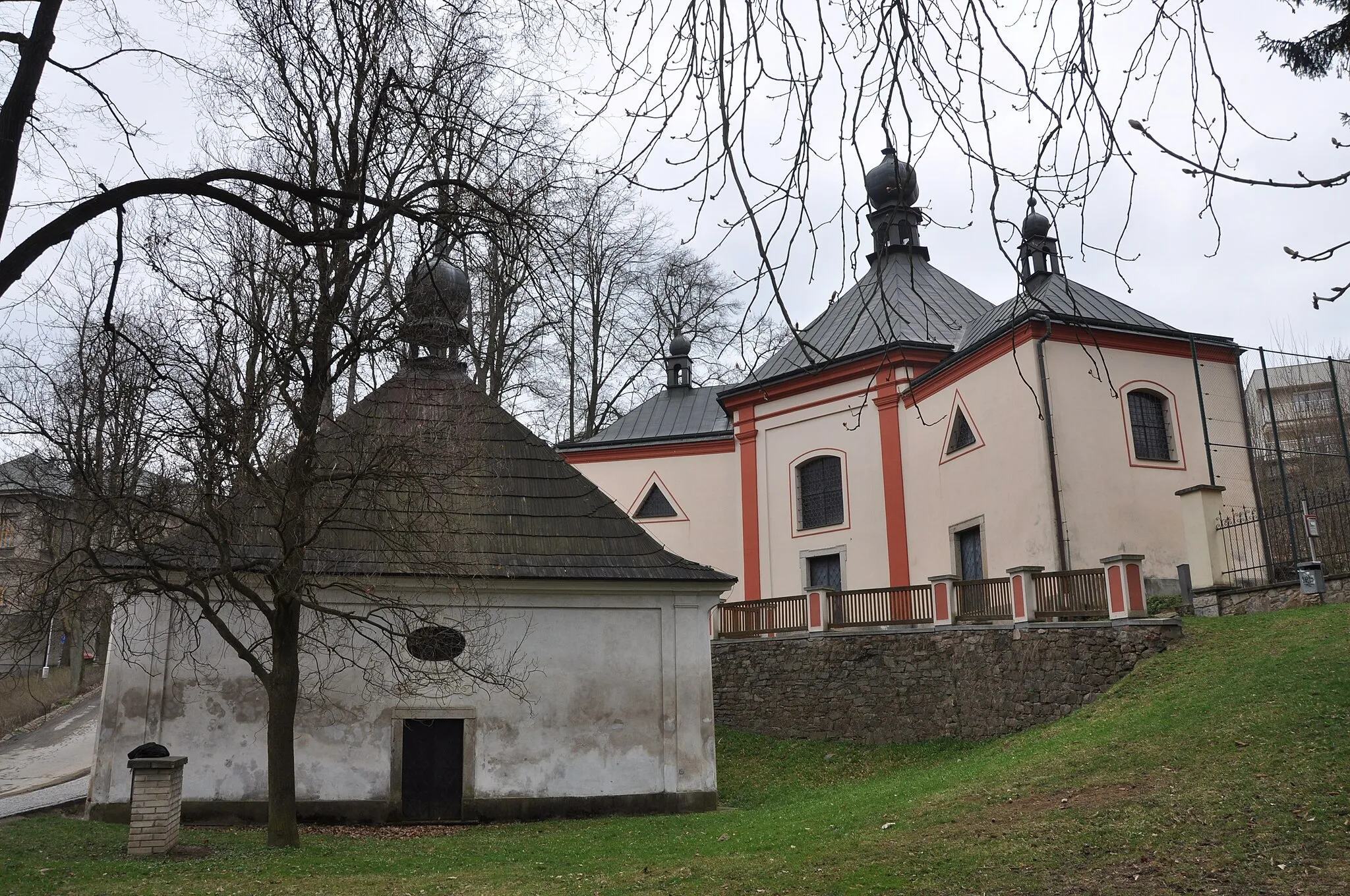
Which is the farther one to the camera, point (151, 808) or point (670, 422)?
point (670, 422)

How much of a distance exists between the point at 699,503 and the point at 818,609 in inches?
263

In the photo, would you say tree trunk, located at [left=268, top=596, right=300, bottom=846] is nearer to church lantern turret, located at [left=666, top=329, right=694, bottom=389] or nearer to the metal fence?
the metal fence

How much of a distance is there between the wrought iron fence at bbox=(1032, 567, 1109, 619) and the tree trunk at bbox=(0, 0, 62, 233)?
14322mm

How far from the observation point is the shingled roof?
11.2 metres

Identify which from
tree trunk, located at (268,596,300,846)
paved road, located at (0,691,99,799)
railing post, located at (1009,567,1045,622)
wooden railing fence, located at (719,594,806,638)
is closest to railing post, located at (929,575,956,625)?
railing post, located at (1009,567,1045,622)

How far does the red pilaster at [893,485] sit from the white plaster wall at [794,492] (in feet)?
0.55

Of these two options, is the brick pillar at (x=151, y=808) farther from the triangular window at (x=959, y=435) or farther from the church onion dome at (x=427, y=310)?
the triangular window at (x=959, y=435)

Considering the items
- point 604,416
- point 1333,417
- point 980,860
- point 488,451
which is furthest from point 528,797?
point 1333,417

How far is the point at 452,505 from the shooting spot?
13.5m

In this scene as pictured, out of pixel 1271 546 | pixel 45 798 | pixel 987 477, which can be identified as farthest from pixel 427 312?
pixel 1271 546

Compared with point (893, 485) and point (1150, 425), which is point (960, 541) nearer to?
point (893, 485)

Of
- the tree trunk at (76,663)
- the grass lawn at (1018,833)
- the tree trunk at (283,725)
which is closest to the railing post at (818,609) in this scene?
the grass lawn at (1018,833)

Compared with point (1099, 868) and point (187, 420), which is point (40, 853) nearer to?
point (187, 420)

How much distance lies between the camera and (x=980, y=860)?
809 centimetres
